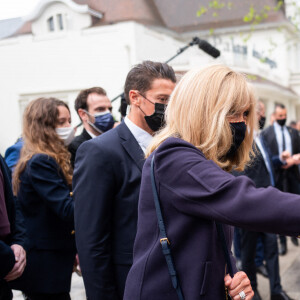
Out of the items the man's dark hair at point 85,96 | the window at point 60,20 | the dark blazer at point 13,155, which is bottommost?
the dark blazer at point 13,155

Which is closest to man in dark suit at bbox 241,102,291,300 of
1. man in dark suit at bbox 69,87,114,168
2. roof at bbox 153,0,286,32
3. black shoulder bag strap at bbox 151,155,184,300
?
man in dark suit at bbox 69,87,114,168

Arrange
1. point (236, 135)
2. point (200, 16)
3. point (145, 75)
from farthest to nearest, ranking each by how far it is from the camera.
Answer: point (200, 16) < point (145, 75) < point (236, 135)

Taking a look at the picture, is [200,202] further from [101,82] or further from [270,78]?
[270,78]

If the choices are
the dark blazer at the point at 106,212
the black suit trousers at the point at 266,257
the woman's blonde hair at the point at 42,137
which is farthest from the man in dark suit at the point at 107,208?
the black suit trousers at the point at 266,257

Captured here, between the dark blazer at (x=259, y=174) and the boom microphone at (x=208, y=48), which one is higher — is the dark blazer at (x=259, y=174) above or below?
below

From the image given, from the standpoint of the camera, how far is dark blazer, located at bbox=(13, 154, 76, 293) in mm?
3154

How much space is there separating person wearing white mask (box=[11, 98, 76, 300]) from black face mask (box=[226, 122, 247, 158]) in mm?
1621

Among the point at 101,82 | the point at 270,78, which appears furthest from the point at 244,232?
the point at 270,78

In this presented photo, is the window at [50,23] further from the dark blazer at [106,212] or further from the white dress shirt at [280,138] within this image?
the dark blazer at [106,212]

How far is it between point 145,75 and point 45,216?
1194mm

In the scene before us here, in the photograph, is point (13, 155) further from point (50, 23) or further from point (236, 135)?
point (50, 23)

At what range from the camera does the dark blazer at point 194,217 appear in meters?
1.41

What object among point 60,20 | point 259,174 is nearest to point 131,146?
point 259,174

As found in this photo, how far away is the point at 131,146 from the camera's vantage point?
96.6 inches
